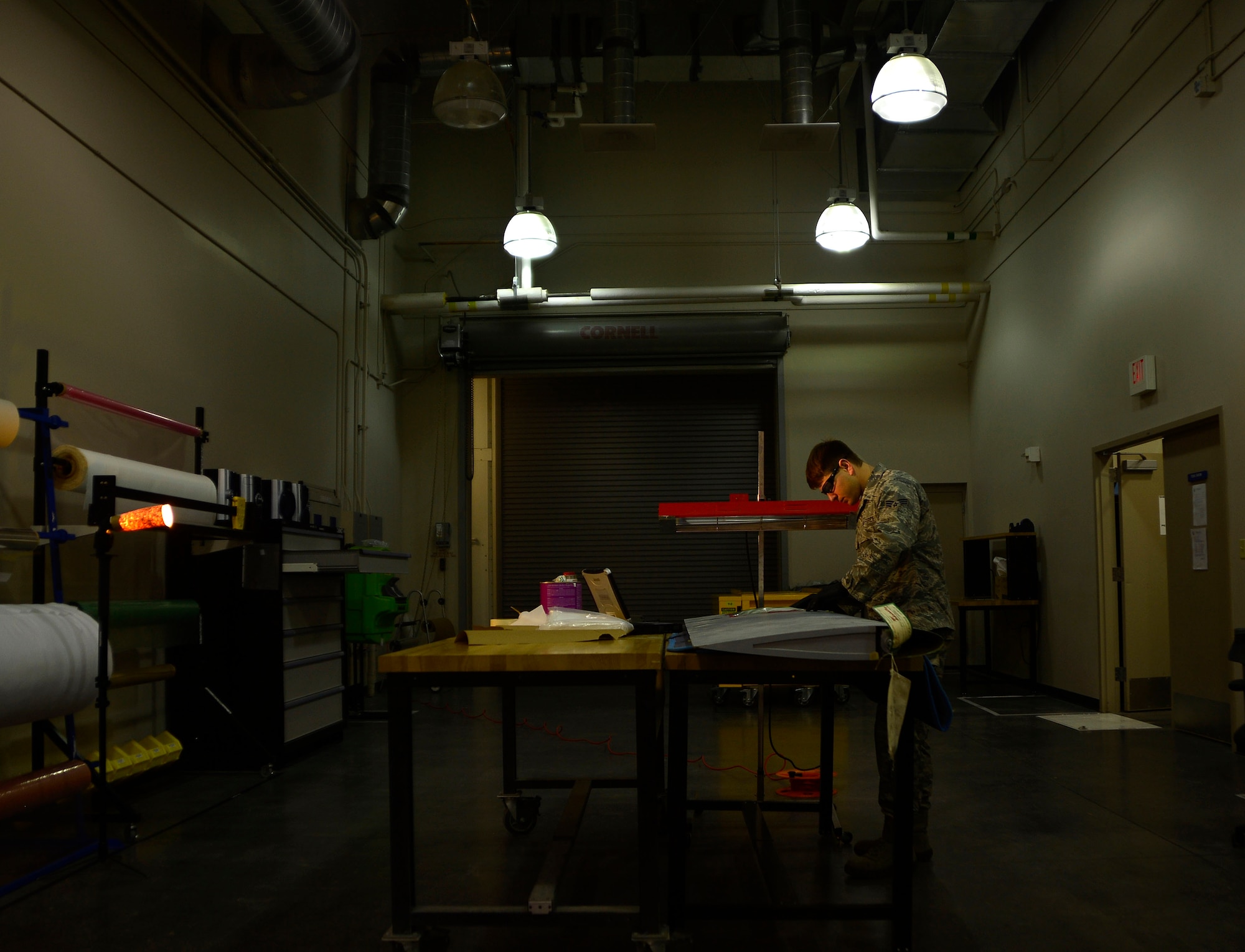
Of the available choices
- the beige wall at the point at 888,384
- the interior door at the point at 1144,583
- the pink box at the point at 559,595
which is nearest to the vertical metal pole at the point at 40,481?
the pink box at the point at 559,595

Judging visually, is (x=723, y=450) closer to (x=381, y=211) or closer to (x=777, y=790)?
(x=381, y=211)

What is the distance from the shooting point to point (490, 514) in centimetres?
900

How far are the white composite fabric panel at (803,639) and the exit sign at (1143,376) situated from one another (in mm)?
4285

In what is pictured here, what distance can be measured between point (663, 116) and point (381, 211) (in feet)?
10.8

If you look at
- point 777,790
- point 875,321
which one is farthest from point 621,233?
point 777,790

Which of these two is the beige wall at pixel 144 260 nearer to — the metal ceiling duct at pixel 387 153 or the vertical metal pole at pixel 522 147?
the metal ceiling duct at pixel 387 153

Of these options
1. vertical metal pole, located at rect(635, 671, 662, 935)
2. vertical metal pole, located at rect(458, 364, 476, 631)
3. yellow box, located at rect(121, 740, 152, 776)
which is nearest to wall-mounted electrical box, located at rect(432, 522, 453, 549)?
vertical metal pole, located at rect(458, 364, 476, 631)

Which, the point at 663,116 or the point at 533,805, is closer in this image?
the point at 533,805

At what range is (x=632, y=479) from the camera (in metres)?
8.75

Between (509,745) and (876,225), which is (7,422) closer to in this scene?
(509,745)

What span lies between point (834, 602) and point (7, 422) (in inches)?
108

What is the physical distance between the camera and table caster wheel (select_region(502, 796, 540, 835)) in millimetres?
3035

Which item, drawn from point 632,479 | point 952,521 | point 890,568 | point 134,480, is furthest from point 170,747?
point 952,521

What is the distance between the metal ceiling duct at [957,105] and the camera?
19.3 feet
